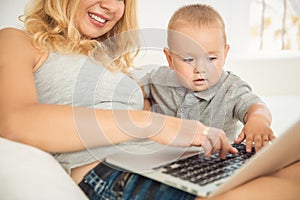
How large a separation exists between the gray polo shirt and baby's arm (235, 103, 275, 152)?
0.37 ft

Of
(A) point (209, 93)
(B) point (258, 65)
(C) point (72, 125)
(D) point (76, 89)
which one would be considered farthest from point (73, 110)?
(B) point (258, 65)

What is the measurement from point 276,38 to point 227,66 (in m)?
0.53

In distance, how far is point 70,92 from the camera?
0.97 meters

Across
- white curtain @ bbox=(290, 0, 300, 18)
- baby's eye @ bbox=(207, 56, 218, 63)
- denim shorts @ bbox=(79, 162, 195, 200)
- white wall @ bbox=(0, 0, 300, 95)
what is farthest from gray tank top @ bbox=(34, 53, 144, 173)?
white curtain @ bbox=(290, 0, 300, 18)

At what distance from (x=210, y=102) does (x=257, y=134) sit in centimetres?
27

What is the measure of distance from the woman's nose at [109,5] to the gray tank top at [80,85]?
20 cm

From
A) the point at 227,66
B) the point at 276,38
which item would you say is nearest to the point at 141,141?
Result: the point at 227,66

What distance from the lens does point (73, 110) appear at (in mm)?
830

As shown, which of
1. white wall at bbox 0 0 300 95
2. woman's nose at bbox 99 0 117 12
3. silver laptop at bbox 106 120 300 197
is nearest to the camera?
silver laptop at bbox 106 120 300 197

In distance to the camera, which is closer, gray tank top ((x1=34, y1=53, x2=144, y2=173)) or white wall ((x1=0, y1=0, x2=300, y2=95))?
gray tank top ((x1=34, y1=53, x2=144, y2=173))

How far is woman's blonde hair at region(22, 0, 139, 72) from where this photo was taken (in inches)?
41.8

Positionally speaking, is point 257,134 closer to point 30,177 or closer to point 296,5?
point 30,177

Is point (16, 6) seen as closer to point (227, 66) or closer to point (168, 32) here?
point (168, 32)

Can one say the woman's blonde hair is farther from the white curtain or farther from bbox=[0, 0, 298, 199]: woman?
the white curtain
